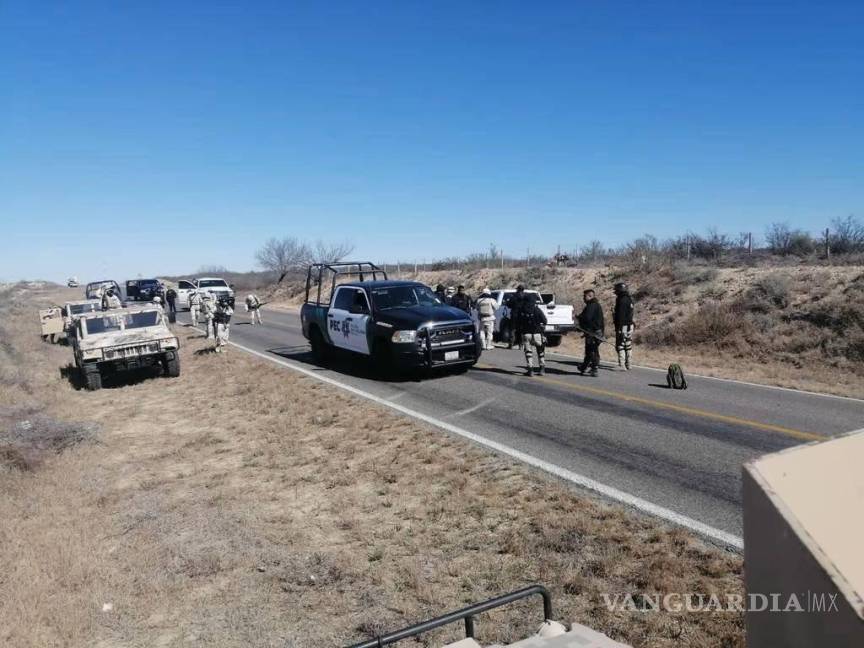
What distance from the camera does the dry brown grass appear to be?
175 inches

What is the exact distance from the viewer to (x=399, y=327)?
12.6 m

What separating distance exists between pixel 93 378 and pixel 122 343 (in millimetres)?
1005

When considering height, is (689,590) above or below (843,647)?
below

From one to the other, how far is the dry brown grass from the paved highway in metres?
0.69

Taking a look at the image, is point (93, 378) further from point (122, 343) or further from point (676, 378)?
point (676, 378)

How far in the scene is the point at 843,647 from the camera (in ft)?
5.80

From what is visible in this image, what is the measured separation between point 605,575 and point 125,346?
43.0ft

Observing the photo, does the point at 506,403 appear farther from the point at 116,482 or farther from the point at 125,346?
the point at 125,346

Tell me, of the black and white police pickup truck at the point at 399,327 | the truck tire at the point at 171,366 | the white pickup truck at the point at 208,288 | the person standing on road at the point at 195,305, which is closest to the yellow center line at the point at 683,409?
the black and white police pickup truck at the point at 399,327

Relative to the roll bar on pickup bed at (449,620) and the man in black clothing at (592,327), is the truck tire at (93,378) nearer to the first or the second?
the man in black clothing at (592,327)

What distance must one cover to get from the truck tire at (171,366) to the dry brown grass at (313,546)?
5.83 meters

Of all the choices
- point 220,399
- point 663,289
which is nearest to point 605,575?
point 220,399

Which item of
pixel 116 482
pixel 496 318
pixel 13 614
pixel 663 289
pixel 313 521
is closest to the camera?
pixel 13 614

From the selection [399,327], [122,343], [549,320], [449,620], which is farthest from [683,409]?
[122,343]
